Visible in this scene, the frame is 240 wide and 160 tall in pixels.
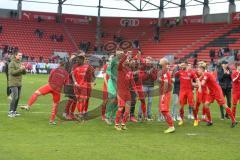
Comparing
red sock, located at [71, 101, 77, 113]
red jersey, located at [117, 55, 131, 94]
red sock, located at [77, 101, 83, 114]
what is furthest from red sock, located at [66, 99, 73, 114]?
red jersey, located at [117, 55, 131, 94]

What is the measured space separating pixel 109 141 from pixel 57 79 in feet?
12.1

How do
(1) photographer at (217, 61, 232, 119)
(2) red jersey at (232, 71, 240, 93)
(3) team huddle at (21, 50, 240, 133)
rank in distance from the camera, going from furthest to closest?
1. (1) photographer at (217, 61, 232, 119)
2. (2) red jersey at (232, 71, 240, 93)
3. (3) team huddle at (21, 50, 240, 133)

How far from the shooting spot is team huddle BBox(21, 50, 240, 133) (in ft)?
45.3

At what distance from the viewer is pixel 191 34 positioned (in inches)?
2147

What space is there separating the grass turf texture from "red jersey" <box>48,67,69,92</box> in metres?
1.07

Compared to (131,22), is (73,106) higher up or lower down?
lower down

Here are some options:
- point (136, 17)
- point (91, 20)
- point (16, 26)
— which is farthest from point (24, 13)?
point (136, 17)

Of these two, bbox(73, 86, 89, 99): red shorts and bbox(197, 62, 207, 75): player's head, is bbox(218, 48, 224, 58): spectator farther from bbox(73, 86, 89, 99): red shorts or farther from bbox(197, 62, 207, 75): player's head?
bbox(73, 86, 89, 99): red shorts

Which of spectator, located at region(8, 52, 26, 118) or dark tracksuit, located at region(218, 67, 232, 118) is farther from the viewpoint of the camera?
dark tracksuit, located at region(218, 67, 232, 118)

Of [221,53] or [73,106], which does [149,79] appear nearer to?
[73,106]

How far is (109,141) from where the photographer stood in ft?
36.6

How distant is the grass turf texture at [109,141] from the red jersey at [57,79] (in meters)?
1.07

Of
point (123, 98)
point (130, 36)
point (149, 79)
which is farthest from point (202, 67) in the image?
point (130, 36)

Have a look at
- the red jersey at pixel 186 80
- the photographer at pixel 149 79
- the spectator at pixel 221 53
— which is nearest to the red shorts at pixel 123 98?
the photographer at pixel 149 79
